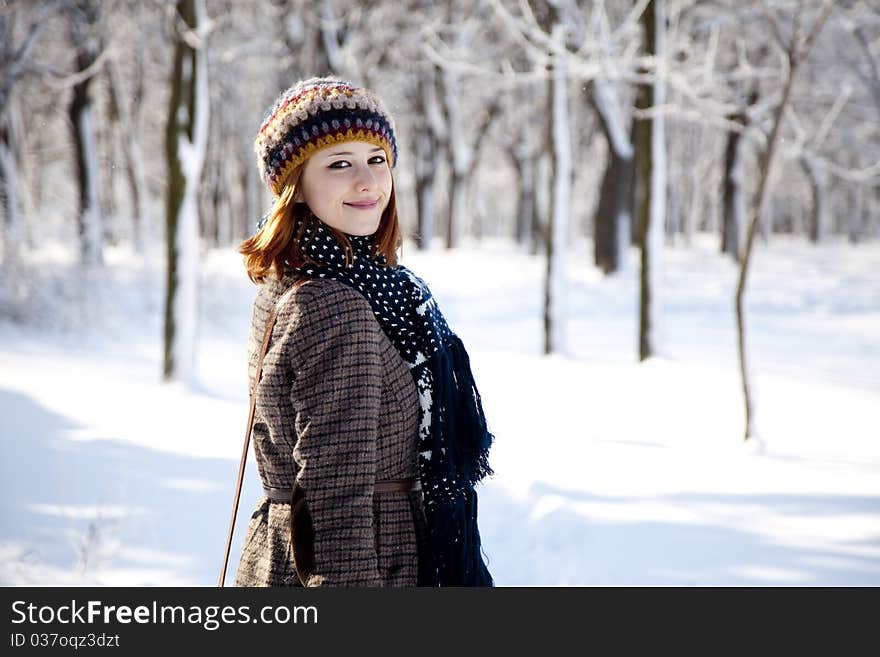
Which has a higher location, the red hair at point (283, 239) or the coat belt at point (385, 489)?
the red hair at point (283, 239)

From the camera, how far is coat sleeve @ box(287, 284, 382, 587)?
1.66m

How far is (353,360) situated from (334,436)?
6.5 inches

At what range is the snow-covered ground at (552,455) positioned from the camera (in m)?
3.96

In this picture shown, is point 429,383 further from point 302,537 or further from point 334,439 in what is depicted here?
point 302,537

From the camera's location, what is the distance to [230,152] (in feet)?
98.5

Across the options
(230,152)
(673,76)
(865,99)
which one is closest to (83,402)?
(673,76)

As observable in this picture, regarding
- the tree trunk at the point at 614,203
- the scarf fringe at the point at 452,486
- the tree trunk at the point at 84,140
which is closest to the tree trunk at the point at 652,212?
the tree trunk at the point at 614,203

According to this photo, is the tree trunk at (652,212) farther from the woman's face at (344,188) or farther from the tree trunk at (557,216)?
the woman's face at (344,188)

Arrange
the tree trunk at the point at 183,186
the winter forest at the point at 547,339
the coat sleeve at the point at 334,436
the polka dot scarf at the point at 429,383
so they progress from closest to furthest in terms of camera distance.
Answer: the coat sleeve at the point at 334,436
the polka dot scarf at the point at 429,383
the winter forest at the point at 547,339
the tree trunk at the point at 183,186

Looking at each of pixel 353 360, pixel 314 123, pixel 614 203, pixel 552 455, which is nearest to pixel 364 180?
pixel 314 123

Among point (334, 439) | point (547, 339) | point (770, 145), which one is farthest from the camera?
point (547, 339)

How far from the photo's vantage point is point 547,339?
9.78m

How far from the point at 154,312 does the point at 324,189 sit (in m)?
11.6
